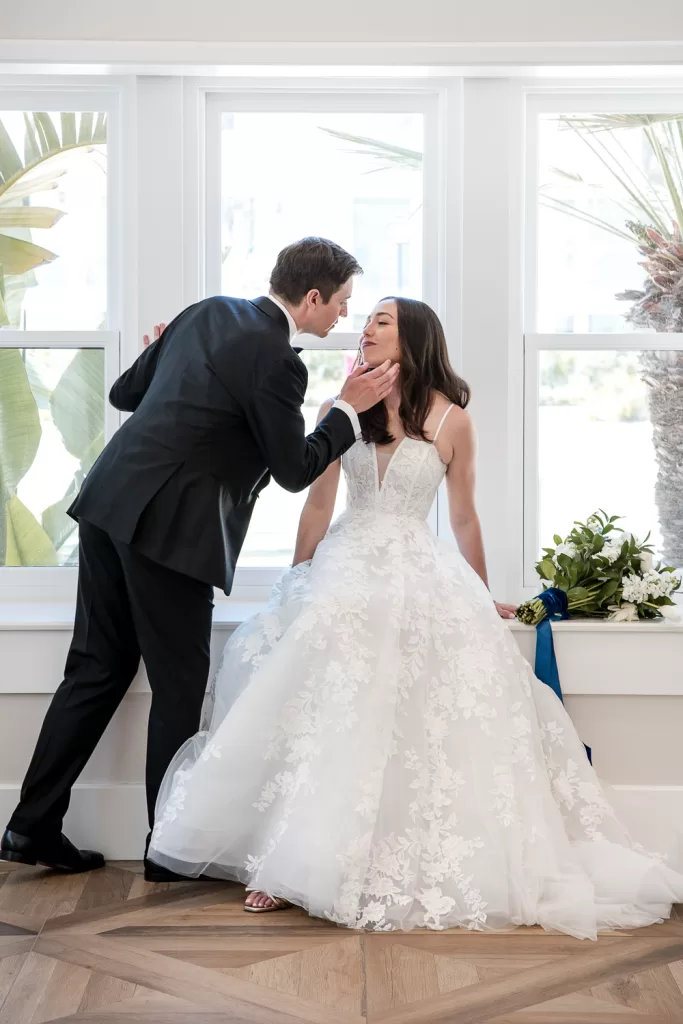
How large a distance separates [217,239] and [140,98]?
18.8 inches

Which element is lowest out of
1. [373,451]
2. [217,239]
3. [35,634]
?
[35,634]

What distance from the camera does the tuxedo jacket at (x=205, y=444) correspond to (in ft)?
7.70

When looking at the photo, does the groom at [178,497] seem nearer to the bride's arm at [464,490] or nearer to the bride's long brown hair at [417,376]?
the bride's long brown hair at [417,376]

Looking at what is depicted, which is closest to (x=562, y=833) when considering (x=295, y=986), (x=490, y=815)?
(x=490, y=815)

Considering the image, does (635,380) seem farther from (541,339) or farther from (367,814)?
(367,814)

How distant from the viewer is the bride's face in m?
2.79

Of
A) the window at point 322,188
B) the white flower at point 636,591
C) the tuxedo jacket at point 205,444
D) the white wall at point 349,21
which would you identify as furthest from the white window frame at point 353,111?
the tuxedo jacket at point 205,444

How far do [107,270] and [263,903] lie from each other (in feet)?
6.43

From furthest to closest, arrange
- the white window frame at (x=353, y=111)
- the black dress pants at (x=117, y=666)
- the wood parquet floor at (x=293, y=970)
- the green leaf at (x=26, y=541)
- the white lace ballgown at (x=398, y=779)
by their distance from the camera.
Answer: the green leaf at (x=26, y=541) → the white window frame at (x=353, y=111) → the black dress pants at (x=117, y=666) → the white lace ballgown at (x=398, y=779) → the wood parquet floor at (x=293, y=970)

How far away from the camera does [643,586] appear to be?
2770 millimetres

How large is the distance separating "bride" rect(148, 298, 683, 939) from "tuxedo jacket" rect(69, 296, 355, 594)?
299 millimetres

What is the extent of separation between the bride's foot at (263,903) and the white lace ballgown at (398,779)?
0.05 m

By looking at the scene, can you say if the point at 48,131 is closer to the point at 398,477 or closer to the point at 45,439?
the point at 45,439

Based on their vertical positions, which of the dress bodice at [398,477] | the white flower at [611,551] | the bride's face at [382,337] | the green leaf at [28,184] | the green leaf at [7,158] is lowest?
the white flower at [611,551]
